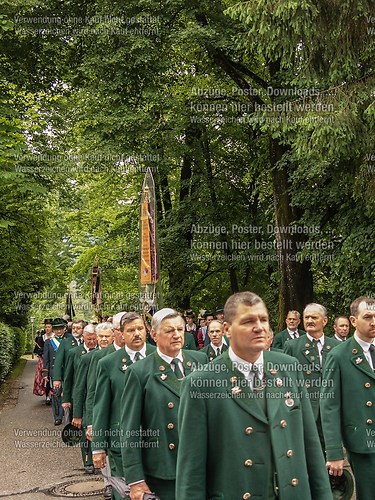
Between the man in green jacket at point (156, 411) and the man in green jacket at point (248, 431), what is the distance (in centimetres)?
174

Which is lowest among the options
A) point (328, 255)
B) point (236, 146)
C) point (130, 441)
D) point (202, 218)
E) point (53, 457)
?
point (53, 457)

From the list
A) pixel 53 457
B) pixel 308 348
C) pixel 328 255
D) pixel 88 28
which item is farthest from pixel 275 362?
pixel 88 28

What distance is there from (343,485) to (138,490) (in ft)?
6.16

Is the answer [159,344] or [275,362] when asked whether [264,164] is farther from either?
[275,362]

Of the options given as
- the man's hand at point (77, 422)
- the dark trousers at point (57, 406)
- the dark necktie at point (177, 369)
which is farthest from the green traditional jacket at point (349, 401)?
the dark trousers at point (57, 406)

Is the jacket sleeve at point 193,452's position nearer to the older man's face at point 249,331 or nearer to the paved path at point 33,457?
the older man's face at point 249,331

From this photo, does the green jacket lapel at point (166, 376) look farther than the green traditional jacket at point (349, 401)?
No

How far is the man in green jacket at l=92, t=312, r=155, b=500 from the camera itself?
23.1ft

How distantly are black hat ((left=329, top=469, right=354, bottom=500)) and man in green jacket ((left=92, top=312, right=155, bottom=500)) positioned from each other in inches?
78.2

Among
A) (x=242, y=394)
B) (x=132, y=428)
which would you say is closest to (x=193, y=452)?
(x=242, y=394)

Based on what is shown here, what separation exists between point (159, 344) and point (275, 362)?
6.98 feet

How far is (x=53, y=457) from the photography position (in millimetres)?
12445

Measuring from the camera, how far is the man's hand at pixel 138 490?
5316 mm

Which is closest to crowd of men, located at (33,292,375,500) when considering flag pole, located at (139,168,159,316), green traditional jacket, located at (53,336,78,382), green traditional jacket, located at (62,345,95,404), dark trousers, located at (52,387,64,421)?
green traditional jacket, located at (62,345,95,404)
